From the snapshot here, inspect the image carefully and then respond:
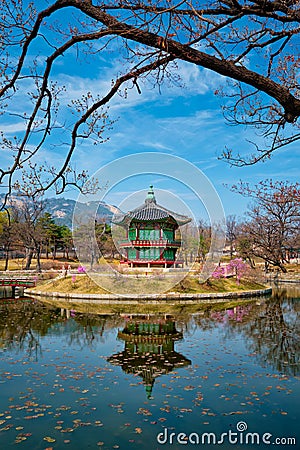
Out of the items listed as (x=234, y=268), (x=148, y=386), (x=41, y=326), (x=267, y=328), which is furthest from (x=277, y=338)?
(x=234, y=268)

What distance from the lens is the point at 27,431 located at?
15.0ft

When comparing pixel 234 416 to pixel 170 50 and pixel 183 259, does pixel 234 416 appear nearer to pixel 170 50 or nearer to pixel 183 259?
pixel 170 50

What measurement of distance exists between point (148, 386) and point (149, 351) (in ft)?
8.53

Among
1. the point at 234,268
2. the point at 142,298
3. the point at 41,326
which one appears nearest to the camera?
the point at 41,326

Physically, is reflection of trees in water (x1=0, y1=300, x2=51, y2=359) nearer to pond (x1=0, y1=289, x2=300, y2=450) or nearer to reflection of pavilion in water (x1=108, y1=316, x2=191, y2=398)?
pond (x1=0, y1=289, x2=300, y2=450)

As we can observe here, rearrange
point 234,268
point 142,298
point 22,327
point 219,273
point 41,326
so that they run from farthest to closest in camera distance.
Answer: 1. point 234,268
2. point 219,273
3. point 142,298
4. point 41,326
5. point 22,327

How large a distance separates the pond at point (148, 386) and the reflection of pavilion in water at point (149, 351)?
0.02m

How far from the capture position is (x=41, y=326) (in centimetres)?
1169

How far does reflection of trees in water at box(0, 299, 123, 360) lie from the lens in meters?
9.44

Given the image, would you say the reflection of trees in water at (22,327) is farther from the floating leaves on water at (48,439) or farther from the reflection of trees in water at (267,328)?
the reflection of trees in water at (267,328)

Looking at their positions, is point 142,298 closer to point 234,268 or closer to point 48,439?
point 234,268

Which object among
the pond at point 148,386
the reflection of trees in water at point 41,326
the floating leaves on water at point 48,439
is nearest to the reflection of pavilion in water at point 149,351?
the pond at point 148,386

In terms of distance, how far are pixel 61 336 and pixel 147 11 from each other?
9.34 metres

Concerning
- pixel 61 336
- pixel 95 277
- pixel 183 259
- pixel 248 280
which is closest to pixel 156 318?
pixel 61 336
